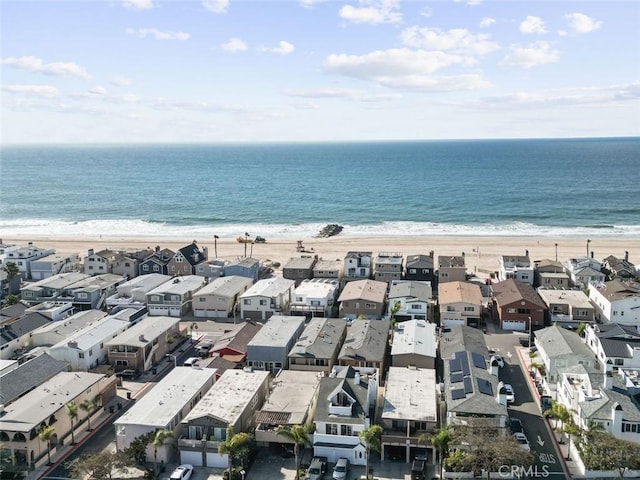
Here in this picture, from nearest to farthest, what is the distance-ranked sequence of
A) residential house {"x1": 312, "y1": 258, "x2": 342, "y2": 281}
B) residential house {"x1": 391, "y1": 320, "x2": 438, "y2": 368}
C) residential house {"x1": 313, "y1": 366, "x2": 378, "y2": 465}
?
residential house {"x1": 313, "y1": 366, "x2": 378, "y2": 465} < residential house {"x1": 391, "y1": 320, "x2": 438, "y2": 368} < residential house {"x1": 312, "y1": 258, "x2": 342, "y2": 281}

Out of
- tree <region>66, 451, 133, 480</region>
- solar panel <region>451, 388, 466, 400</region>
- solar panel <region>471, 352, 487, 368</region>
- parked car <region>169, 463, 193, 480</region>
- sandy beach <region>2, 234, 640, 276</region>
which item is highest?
sandy beach <region>2, 234, 640, 276</region>

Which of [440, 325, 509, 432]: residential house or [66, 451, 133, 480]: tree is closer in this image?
[66, 451, 133, 480]: tree

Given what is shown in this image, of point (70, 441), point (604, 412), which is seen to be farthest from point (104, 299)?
point (604, 412)

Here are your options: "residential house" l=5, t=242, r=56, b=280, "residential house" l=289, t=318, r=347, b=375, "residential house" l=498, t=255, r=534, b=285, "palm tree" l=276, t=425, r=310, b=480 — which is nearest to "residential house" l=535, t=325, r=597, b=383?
"residential house" l=289, t=318, r=347, b=375

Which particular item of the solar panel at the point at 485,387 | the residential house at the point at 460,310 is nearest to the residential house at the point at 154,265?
the residential house at the point at 460,310

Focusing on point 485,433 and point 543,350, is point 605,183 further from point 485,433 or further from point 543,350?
point 485,433

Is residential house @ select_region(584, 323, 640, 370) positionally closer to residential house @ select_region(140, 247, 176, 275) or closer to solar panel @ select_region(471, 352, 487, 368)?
solar panel @ select_region(471, 352, 487, 368)

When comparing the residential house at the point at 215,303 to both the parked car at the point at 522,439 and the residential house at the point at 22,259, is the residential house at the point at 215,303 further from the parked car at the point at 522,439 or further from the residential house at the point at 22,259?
the parked car at the point at 522,439
